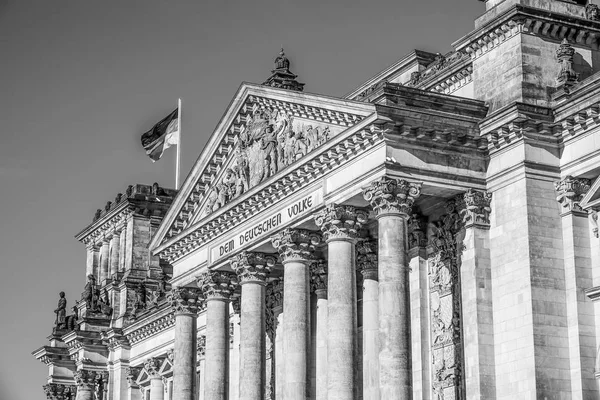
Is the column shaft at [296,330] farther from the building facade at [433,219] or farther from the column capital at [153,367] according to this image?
the column capital at [153,367]

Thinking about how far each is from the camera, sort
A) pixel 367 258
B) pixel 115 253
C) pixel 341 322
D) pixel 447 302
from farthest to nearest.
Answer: pixel 115 253
pixel 367 258
pixel 447 302
pixel 341 322

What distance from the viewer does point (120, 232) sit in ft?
250

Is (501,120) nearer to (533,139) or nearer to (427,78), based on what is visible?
(533,139)

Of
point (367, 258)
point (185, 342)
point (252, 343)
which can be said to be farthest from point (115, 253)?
point (367, 258)

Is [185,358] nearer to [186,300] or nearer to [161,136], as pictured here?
[186,300]

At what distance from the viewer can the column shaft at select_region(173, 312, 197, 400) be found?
172ft

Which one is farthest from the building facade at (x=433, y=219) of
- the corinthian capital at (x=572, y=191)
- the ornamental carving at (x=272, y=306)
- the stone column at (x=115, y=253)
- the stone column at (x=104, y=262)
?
the stone column at (x=104, y=262)

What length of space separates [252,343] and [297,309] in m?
3.65

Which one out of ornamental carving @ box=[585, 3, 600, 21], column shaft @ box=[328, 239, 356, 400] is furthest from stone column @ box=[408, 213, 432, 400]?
ornamental carving @ box=[585, 3, 600, 21]

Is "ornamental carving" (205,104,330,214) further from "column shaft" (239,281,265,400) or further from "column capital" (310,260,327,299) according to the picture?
"column capital" (310,260,327,299)

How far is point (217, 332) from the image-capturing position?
50.1 metres

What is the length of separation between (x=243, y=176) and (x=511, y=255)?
42.9 feet

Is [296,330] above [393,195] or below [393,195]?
below

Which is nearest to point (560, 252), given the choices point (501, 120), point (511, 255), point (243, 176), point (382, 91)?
point (511, 255)
